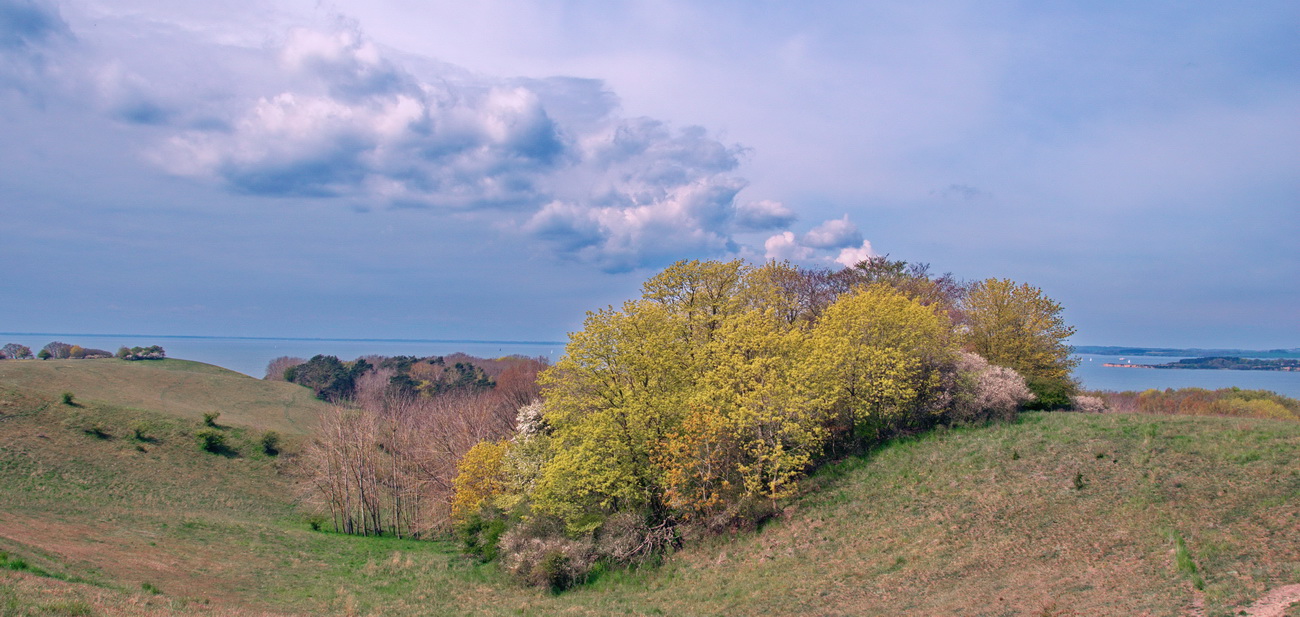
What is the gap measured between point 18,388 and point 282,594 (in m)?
46.9

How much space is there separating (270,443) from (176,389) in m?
30.1

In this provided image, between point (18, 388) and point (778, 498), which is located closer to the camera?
point (778, 498)

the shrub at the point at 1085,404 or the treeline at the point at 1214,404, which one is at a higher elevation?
the shrub at the point at 1085,404

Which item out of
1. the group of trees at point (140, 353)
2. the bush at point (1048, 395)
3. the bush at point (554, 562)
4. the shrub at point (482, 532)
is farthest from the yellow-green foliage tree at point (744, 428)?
the group of trees at point (140, 353)

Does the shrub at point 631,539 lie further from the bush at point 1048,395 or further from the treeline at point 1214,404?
the treeline at point 1214,404

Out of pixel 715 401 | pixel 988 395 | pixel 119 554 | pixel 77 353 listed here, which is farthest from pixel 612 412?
pixel 77 353

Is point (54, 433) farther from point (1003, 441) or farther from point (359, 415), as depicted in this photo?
point (1003, 441)

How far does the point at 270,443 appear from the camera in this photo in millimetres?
58406

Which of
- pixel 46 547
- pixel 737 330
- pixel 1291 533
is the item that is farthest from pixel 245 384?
pixel 1291 533

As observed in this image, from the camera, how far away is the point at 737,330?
30188 mm

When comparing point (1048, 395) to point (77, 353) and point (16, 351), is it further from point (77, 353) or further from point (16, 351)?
point (16, 351)

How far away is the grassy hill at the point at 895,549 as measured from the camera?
15375mm

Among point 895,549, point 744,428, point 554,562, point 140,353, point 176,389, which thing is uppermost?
point 140,353

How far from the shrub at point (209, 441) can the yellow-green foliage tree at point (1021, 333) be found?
2445 inches
